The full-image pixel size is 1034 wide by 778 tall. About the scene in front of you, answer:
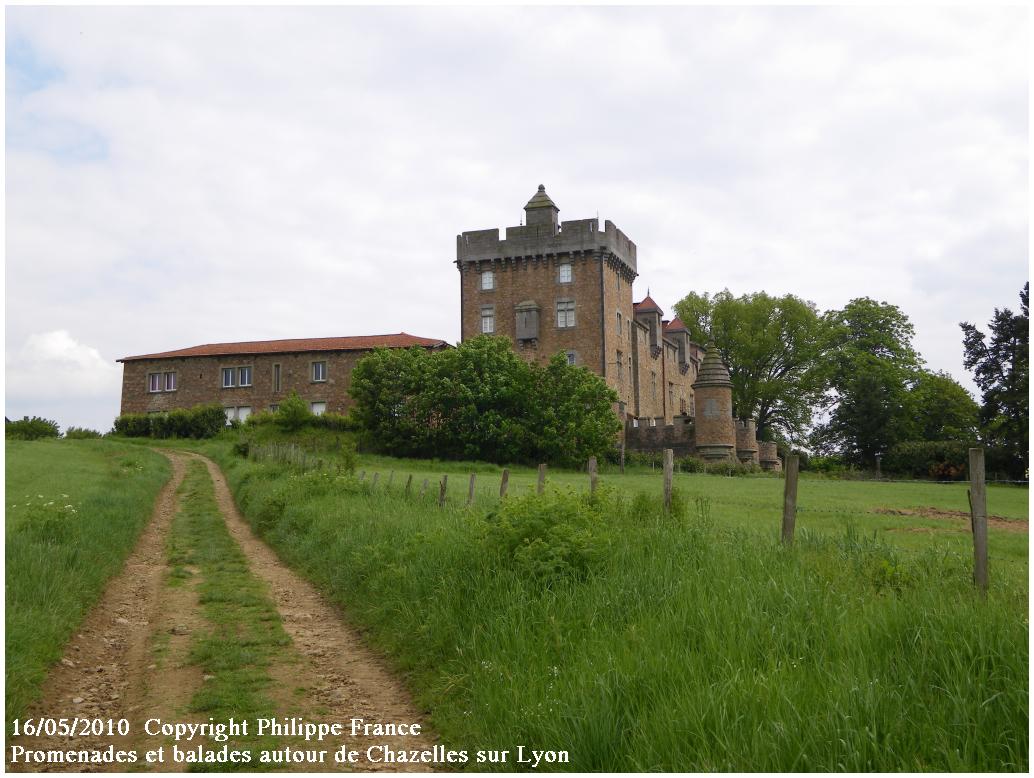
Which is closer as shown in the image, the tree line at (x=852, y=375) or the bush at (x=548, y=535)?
the bush at (x=548, y=535)

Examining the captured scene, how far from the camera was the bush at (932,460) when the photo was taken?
46.2 meters

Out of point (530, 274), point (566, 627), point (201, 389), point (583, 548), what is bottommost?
point (566, 627)

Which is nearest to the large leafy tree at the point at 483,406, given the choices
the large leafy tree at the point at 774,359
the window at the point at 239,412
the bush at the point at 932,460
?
the window at the point at 239,412

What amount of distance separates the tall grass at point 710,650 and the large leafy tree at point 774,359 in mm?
64312

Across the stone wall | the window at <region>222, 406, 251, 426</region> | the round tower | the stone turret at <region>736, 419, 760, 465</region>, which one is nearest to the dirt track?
the round tower

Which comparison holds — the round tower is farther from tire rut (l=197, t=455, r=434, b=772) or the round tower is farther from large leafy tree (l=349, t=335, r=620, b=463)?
tire rut (l=197, t=455, r=434, b=772)

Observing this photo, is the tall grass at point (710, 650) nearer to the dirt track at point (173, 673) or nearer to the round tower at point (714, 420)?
the dirt track at point (173, 673)

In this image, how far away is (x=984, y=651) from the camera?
5246 mm

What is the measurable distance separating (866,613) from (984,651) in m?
1.06

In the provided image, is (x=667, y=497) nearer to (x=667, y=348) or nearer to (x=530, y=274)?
(x=530, y=274)

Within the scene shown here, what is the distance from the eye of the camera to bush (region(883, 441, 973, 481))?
46.2 m

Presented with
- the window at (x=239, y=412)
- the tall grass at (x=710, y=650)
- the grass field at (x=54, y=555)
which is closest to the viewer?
the tall grass at (x=710, y=650)

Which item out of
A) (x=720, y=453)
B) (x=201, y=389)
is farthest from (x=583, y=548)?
(x=201, y=389)

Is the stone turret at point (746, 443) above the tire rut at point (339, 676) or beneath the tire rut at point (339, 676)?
above
